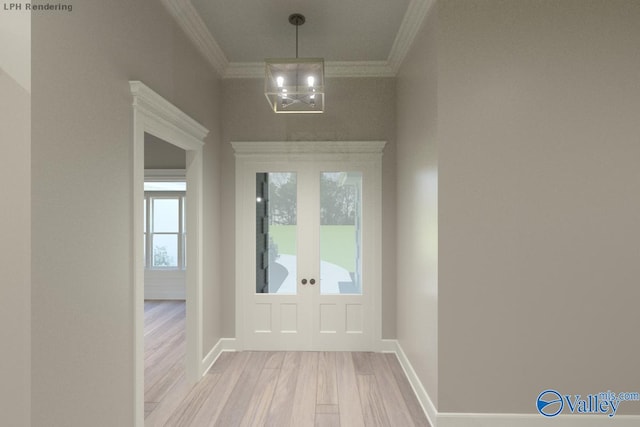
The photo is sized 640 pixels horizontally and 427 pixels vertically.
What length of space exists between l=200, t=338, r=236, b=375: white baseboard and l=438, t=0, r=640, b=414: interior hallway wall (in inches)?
84.4

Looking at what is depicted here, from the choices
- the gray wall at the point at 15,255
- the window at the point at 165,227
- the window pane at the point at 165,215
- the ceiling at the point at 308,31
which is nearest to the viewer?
the gray wall at the point at 15,255

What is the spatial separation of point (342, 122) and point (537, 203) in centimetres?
213

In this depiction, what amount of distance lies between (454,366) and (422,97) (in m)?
2.00

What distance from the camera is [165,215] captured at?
7031 millimetres

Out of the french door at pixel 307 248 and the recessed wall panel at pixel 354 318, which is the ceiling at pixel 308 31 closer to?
the french door at pixel 307 248

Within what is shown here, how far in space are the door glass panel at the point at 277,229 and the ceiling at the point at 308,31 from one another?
47.9 inches

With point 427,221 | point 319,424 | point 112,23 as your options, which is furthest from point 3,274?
point 427,221

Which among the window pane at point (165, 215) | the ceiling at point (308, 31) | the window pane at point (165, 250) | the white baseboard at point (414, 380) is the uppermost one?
the ceiling at point (308, 31)

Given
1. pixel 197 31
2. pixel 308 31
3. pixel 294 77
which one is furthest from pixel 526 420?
pixel 197 31

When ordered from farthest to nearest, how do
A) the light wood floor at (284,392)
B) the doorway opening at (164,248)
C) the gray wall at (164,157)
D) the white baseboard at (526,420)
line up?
the gray wall at (164,157) < the doorway opening at (164,248) < the light wood floor at (284,392) < the white baseboard at (526,420)

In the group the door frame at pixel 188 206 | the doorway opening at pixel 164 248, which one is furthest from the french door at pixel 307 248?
the doorway opening at pixel 164 248

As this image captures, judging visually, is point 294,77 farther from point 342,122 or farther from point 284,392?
point 284,392

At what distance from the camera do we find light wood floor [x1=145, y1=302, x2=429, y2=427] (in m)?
2.52

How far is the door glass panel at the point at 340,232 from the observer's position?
12.5 feet
